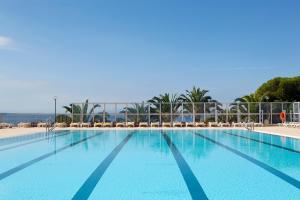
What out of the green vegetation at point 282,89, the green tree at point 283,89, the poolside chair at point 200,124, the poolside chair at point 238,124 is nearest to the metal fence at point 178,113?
the poolside chair at point 200,124

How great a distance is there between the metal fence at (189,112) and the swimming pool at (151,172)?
11.8 m

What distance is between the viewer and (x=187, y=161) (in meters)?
9.62

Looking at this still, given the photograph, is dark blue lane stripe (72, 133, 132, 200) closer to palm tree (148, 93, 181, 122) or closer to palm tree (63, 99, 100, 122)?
palm tree (63, 99, 100, 122)

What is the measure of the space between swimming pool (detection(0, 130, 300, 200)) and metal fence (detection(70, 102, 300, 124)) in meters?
11.8

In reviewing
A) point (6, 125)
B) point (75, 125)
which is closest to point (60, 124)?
point (75, 125)

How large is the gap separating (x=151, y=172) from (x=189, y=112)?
17.2 meters

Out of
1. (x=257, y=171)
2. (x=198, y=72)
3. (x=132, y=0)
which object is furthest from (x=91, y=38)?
(x=257, y=171)

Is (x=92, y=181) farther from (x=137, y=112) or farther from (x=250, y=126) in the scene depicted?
(x=137, y=112)

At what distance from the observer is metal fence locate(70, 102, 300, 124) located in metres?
24.8

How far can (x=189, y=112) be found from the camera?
989 inches

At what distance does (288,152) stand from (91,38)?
14.1 metres

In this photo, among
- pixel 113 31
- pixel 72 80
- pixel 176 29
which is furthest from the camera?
pixel 72 80

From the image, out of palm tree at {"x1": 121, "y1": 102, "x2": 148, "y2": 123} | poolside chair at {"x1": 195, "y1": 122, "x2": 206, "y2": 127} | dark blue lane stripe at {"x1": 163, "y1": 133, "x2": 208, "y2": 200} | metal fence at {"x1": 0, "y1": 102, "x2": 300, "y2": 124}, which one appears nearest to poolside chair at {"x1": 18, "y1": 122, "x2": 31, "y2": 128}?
metal fence at {"x1": 0, "y1": 102, "x2": 300, "y2": 124}

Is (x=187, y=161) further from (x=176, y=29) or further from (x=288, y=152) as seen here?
(x=176, y=29)
